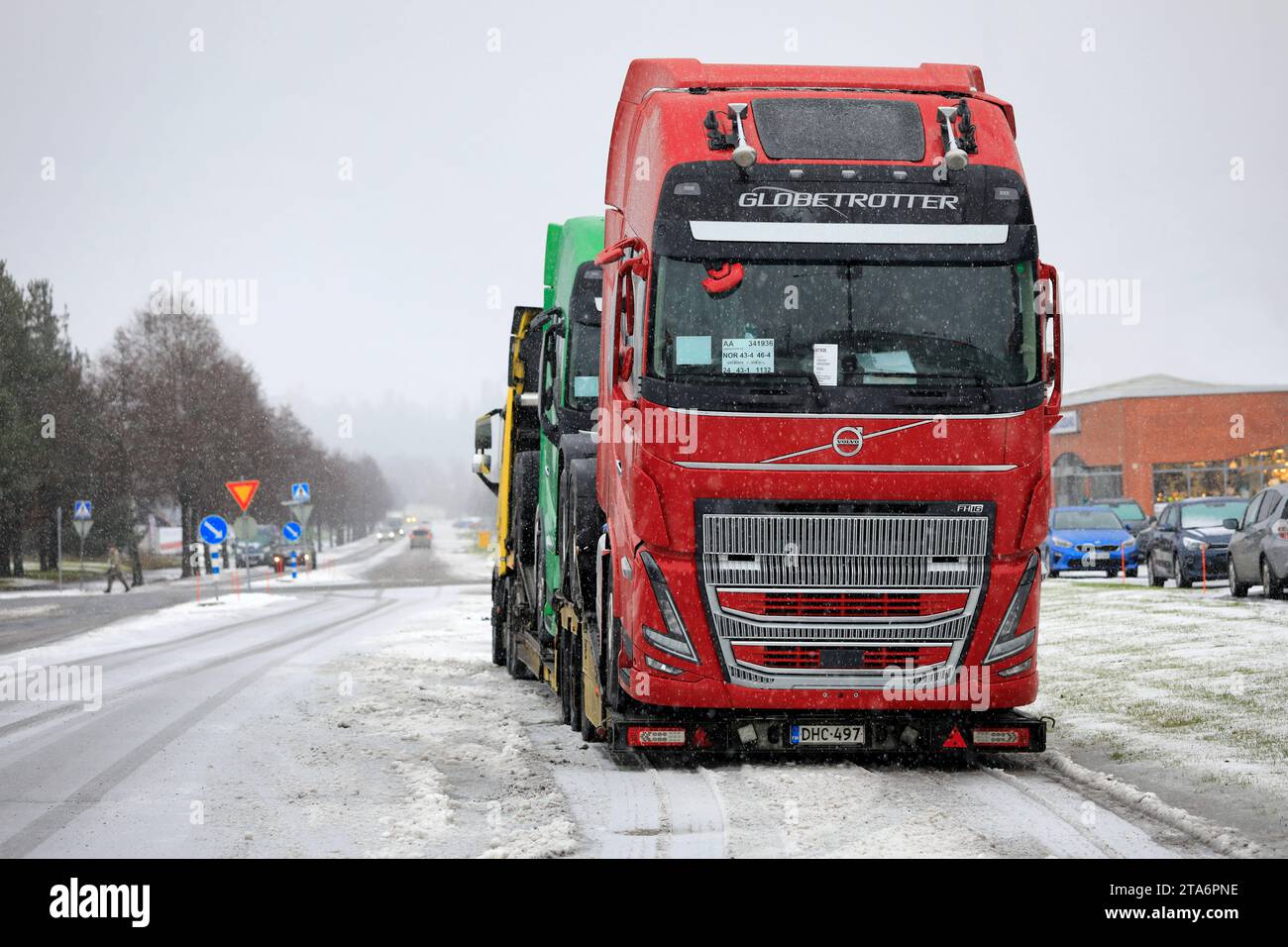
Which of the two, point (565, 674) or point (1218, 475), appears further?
point (1218, 475)

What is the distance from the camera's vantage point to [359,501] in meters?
170

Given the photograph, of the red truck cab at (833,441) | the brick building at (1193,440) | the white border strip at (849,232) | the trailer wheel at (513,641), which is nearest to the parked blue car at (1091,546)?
the trailer wheel at (513,641)

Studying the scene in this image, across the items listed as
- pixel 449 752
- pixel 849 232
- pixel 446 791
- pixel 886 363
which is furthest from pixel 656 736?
pixel 849 232

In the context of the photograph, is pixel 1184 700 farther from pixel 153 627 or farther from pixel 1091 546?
pixel 1091 546

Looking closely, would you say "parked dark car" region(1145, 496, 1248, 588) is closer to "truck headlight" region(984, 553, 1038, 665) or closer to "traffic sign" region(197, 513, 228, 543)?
"truck headlight" region(984, 553, 1038, 665)

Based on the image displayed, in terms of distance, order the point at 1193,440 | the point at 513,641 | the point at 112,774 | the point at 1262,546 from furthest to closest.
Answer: the point at 1193,440 → the point at 1262,546 → the point at 513,641 → the point at 112,774

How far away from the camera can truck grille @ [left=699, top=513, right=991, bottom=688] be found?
852 cm

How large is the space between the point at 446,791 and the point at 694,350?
2.78 metres

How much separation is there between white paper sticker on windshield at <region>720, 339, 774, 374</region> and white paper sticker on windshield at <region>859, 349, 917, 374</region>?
0.52 meters

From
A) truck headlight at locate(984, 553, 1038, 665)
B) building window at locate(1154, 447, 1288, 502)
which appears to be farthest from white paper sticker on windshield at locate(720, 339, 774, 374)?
building window at locate(1154, 447, 1288, 502)

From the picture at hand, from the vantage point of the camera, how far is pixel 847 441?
8406mm
